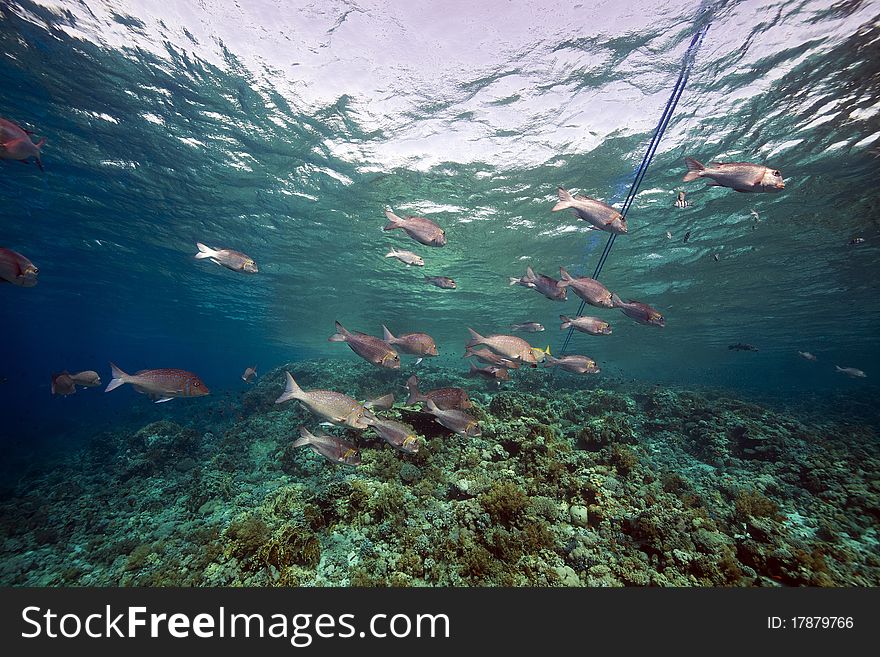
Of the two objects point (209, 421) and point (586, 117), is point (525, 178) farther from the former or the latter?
point (209, 421)

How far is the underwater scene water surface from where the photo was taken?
437 cm

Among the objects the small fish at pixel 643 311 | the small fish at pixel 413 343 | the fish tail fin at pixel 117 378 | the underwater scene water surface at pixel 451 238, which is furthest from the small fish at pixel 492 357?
the fish tail fin at pixel 117 378

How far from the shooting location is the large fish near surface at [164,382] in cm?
493

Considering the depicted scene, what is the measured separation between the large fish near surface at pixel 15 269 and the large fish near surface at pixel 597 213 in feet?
25.0

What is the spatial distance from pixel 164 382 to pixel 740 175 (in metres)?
9.19

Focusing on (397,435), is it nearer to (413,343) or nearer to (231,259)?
(413,343)

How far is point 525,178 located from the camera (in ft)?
44.4

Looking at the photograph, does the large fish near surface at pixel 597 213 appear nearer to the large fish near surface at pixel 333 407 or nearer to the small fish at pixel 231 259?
the large fish near surface at pixel 333 407

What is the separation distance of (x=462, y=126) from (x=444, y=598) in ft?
41.2

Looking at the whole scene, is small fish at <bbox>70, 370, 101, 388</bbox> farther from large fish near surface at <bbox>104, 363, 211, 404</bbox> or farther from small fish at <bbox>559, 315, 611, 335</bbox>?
small fish at <bbox>559, 315, 611, 335</bbox>

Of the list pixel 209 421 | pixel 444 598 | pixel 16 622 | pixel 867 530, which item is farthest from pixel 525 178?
pixel 209 421

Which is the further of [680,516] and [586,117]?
[586,117]

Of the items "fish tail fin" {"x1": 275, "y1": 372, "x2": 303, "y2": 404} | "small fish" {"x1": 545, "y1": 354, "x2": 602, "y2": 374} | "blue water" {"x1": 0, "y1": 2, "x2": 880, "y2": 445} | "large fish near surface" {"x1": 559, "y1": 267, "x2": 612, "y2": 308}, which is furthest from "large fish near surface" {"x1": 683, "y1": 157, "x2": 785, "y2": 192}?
"fish tail fin" {"x1": 275, "y1": 372, "x2": 303, "y2": 404}

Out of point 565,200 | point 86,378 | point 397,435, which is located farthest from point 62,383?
point 565,200
